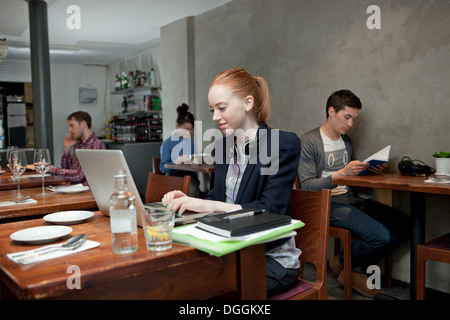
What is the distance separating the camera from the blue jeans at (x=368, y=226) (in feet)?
7.87

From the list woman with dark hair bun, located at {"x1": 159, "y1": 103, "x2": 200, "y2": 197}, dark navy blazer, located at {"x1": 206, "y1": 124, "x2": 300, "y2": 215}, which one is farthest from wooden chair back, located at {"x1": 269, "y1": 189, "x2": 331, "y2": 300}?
woman with dark hair bun, located at {"x1": 159, "y1": 103, "x2": 200, "y2": 197}

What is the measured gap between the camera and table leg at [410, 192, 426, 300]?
2.18m

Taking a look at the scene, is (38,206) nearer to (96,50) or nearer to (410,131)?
(410,131)

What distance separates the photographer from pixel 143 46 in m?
6.96

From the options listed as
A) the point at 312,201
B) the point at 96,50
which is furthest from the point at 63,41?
the point at 312,201

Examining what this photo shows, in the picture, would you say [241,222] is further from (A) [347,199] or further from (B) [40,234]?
(A) [347,199]

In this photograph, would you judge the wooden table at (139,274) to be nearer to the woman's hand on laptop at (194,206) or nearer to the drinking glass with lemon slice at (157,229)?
the drinking glass with lemon slice at (157,229)

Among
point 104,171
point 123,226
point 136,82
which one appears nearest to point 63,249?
point 123,226

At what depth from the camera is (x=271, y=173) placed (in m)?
1.41

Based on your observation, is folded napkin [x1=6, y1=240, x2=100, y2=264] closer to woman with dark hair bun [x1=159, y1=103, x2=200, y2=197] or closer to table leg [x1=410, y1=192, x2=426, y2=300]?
table leg [x1=410, y1=192, x2=426, y2=300]

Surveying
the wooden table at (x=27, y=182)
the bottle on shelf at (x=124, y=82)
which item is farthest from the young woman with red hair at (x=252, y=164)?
the bottle on shelf at (x=124, y=82)

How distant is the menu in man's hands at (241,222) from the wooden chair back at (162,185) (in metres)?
0.74

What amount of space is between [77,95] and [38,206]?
25.1 ft

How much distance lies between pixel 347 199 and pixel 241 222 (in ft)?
5.89
